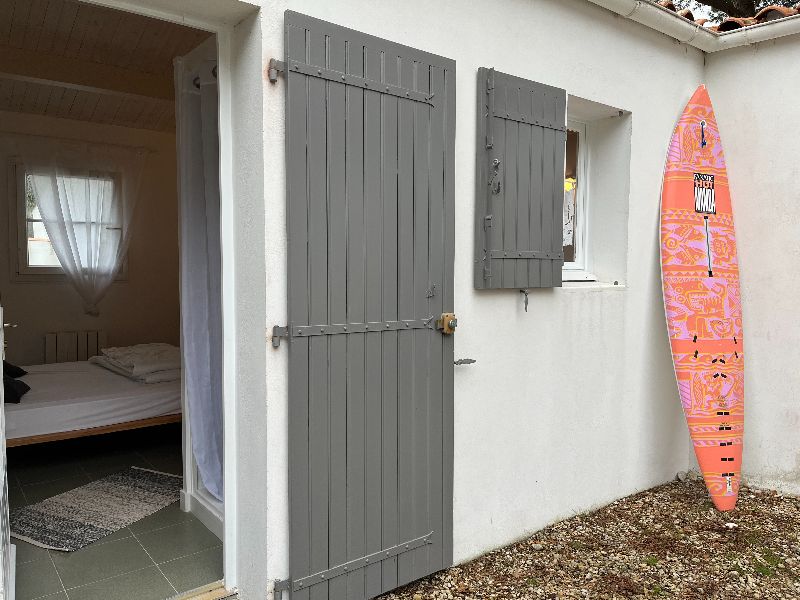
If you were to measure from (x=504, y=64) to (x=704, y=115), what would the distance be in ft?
5.71

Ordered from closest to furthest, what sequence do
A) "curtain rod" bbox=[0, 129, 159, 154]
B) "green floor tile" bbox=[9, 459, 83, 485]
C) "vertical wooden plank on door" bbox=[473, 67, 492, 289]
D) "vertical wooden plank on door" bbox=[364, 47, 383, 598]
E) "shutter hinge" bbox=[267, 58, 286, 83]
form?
1. "shutter hinge" bbox=[267, 58, 286, 83]
2. "vertical wooden plank on door" bbox=[364, 47, 383, 598]
3. "vertical wooden plank on door" bbox=[473, 67, 492, 289]
4. "green floor tile" bbox=[9, 459, 83, 485]
5. "curtain rod" bbox=[0, 129, 159, 154]

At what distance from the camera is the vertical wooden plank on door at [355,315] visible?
2.41 metres

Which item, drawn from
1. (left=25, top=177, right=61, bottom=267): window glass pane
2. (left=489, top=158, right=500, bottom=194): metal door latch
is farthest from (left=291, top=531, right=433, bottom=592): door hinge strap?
(left=25, top=177, right=61, bottom=267): window glass pane

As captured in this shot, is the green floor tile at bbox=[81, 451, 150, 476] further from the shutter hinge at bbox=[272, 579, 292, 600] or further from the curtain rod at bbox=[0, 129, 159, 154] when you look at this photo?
the curtain rod at bbox=[0, 129, 159, 154]

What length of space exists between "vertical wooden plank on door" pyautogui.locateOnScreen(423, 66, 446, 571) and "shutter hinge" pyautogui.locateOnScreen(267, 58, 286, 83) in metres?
0.70

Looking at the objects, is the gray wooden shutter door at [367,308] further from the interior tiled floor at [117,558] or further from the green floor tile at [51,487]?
the green floor tile at [51,487]

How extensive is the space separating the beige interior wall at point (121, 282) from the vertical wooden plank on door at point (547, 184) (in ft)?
15.2

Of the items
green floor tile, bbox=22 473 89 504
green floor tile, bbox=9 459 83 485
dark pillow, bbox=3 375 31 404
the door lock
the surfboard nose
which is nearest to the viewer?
the door lock

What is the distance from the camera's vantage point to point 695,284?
3.79 meters

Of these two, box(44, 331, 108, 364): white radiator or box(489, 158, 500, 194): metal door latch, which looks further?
box(44, 331, 108, 364): white radiator

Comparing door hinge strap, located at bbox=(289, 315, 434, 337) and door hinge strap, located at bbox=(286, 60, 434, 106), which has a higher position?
door hinge strap, located at bbox=(286, 60, 434, 106)

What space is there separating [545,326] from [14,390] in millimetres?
3387

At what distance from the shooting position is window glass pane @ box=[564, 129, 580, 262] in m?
3.87

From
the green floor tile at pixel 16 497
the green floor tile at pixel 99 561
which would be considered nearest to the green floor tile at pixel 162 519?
the green floor tile at pixel 99 561
